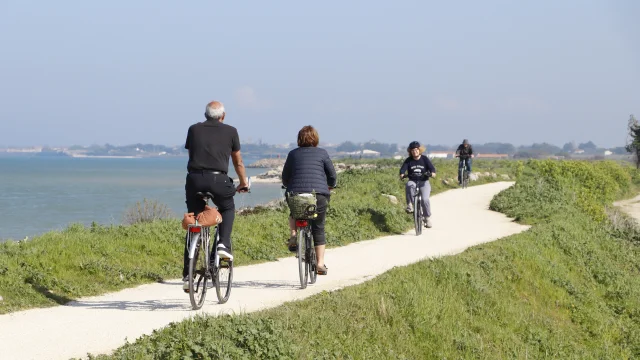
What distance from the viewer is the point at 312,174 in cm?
975

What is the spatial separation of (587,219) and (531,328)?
1228cm

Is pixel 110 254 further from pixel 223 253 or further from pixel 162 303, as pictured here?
pixel 223 253

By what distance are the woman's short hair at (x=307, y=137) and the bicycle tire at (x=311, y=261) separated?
125cm

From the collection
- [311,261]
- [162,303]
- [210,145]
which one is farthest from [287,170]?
[162,303]

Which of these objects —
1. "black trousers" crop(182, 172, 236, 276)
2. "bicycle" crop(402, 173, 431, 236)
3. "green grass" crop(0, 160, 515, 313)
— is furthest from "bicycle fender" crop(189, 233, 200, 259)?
"bicycle" crop(402, 173, 431, 236)

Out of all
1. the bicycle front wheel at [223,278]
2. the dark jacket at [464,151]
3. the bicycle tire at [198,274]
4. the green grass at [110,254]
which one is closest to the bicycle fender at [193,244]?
the bicycle tire at [198,274]

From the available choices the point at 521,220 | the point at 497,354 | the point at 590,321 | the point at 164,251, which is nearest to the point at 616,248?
the point at 521,220

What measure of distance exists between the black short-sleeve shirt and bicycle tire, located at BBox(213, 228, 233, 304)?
3.04ft

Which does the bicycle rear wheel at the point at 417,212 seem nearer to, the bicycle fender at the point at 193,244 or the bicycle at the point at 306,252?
the bicycle at the point at 306,252

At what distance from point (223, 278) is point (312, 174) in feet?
6.36

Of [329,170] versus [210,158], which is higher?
[210,158]

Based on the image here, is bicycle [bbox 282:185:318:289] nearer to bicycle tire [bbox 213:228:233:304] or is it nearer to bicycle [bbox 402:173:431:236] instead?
bicycle tire [bbox 213:228:233:304]

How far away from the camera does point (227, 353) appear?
6.30 meters

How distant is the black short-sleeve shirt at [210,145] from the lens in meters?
8.00
